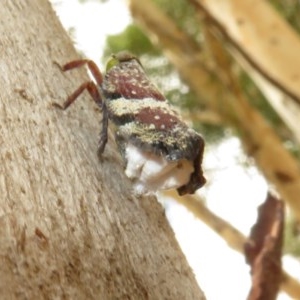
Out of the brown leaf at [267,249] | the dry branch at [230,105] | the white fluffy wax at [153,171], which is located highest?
the white fluffy wax at [153,171]

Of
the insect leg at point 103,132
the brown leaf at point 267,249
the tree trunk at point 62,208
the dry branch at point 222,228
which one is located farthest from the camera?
the dry branch at point 222,228

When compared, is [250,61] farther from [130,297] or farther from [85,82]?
[130,297]

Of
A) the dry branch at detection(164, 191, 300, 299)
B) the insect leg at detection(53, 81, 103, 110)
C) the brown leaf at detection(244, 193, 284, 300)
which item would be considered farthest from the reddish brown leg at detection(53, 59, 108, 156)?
the dry branch at detection(164, 191, 300, 299)

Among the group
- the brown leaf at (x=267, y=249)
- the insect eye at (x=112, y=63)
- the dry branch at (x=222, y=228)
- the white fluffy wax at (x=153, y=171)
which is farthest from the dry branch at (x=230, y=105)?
the white fluffy wax at (x=153, y=171)

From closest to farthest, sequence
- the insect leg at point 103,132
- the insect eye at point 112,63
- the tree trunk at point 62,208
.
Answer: the tree trunk at point 62,208 < the insect leg at point 103,132 < the insect eye at point 112,63

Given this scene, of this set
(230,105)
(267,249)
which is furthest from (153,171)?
(230,105)

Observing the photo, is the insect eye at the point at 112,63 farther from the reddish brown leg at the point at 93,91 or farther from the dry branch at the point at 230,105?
the dry branch at the point at 230,105

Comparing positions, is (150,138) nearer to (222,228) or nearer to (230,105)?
(222,228)

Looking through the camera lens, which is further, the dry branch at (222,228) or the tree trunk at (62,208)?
the dry branch at (222,228)
